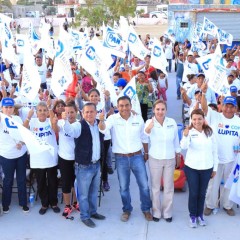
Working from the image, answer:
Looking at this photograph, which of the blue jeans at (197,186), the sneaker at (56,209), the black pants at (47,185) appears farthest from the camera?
the sneaker at (56,209)

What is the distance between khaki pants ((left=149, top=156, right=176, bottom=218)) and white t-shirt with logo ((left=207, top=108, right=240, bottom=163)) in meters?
0.70

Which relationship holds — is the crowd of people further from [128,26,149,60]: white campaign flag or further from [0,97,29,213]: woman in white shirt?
[128,26,149,60]: white campaign flag

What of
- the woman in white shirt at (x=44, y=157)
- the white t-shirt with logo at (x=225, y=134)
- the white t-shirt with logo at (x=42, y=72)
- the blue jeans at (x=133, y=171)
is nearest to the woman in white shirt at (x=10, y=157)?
the woman in white shirt at (x=44, y=157)

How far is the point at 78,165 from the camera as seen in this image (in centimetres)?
549

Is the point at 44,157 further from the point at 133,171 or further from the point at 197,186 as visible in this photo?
the point at 197,186

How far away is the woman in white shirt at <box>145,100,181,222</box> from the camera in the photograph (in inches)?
217

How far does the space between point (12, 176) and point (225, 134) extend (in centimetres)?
305

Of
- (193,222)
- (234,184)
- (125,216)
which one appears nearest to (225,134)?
(234,184)

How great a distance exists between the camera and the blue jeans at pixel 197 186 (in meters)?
Result: 5.44

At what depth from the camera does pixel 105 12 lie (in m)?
30.8

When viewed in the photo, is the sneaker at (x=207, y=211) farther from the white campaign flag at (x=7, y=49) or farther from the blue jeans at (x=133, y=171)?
the white campaign flag at (x=7, y=49)

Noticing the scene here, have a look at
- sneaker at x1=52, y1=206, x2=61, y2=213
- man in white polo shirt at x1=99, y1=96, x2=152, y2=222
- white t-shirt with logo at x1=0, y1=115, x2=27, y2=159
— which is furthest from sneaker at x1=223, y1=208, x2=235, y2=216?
white t-shirt with logo at x1=0, y1=115, x2=27, y2=159

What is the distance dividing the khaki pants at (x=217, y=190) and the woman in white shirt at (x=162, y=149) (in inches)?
24.8

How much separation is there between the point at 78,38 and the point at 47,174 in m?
8.41
